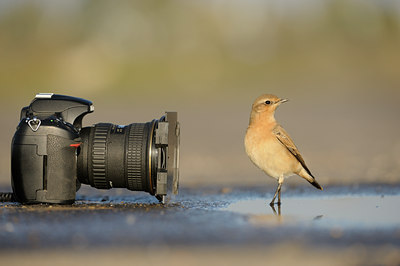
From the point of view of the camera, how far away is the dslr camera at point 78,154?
6023 millimetres

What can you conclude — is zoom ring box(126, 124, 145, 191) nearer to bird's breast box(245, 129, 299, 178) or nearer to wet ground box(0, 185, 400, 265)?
wet ground box(0, 185, 400, 265)

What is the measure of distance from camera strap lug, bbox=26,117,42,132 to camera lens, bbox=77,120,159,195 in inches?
20.4

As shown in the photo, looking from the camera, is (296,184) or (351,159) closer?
(296,184)

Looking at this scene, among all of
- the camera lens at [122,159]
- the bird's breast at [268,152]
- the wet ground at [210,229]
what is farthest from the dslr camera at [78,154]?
the bird's breast at [268,152]

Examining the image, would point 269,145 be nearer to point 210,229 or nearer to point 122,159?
point 122,159

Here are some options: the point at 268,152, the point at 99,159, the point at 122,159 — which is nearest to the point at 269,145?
the point at 268,152

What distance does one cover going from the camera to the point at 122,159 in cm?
625

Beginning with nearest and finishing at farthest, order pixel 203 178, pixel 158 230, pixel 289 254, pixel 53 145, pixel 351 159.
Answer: pixel 289 254
pixel 158 230
pixel 53 145
pixel 203 178
pixel 351 159

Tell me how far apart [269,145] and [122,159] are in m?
1.60

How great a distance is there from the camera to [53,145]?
19.8 ft

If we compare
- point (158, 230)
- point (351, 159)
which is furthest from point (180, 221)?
point (351, 159)

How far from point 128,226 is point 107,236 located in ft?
1.39

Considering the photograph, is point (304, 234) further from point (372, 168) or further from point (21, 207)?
point (372, 168)

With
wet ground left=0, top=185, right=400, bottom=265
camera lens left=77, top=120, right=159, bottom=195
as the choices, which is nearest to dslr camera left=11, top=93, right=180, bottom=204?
camera lens left=77, top=120, right=159, bottom=195
